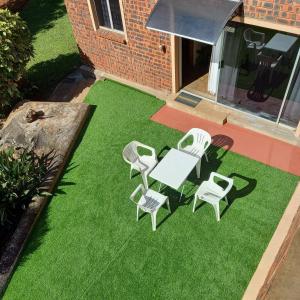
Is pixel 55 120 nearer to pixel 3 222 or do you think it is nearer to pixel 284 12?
pixel 3 222

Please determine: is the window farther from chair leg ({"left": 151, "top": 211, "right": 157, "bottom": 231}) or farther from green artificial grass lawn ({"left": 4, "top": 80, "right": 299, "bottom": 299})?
chair leg ({"left": 151, "top": 211, "right": 157, "bottom": 231})

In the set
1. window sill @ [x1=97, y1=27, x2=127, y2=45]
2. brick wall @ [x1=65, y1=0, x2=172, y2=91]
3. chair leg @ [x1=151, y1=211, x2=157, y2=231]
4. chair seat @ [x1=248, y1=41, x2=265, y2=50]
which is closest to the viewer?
chair leg @ [x1=151, y1=211, x2=157, y2=231]

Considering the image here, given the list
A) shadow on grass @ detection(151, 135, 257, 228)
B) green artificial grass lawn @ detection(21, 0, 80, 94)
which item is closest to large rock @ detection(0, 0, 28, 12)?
green artificial grass lawn @ detection(21, 0, 80, 94)

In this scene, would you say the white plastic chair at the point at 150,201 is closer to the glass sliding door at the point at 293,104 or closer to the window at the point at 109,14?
the glass sliding door at the point at 293,104

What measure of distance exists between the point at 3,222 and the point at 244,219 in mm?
6442

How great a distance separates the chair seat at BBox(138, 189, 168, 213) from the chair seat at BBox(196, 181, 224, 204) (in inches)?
35.8

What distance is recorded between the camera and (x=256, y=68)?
31.5 feet

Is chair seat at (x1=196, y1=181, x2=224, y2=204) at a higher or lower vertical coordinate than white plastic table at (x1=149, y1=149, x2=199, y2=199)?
lower

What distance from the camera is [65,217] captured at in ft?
28.6

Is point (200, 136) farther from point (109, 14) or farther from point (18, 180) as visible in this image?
point (109, 14)

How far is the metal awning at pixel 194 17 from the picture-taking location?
8.20m

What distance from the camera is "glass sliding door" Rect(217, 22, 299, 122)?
8672 millimetres

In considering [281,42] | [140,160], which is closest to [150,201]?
[140,160]

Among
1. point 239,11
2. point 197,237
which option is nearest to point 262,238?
point 197,237
